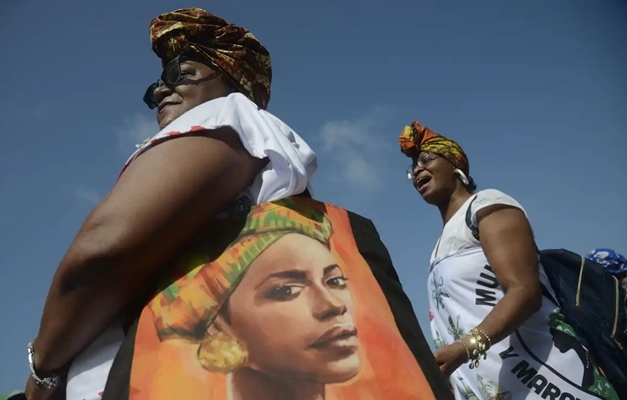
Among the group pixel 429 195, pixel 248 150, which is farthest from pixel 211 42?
pixel 429 195

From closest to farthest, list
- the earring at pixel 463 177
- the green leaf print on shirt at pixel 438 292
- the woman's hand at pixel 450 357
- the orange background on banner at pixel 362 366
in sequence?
the orange background on banner at pixel 362 366
the woman's hand at pixel 450 357
the green leaf print on shirt at pixel 438 292
the earring at pixel 463 177

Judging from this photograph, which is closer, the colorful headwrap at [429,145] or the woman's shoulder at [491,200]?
the woman's shoulder at [491,200]

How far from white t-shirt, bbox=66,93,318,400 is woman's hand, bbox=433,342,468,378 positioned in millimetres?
865

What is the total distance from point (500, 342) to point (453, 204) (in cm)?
81

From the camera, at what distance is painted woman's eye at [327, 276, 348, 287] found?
0.99 m

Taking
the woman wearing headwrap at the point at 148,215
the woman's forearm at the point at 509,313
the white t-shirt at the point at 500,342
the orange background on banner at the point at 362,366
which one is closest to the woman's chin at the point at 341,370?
the orange background on banner at the point at 362,366

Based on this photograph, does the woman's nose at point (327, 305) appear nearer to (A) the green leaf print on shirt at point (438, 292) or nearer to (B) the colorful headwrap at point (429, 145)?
(A) the green leaf print on shirt at point (438, 292)

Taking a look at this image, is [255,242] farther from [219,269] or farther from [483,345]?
[483,345]

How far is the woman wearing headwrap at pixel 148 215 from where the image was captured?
903mm

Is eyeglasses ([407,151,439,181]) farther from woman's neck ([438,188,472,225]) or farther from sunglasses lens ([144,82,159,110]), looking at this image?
sunglasses lens ([144,82,159,110])

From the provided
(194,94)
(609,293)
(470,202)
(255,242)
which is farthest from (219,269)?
(609,293)

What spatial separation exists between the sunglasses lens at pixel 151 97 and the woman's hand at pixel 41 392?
76cm

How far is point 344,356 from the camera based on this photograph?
0.90 m

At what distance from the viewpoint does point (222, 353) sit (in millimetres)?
865
